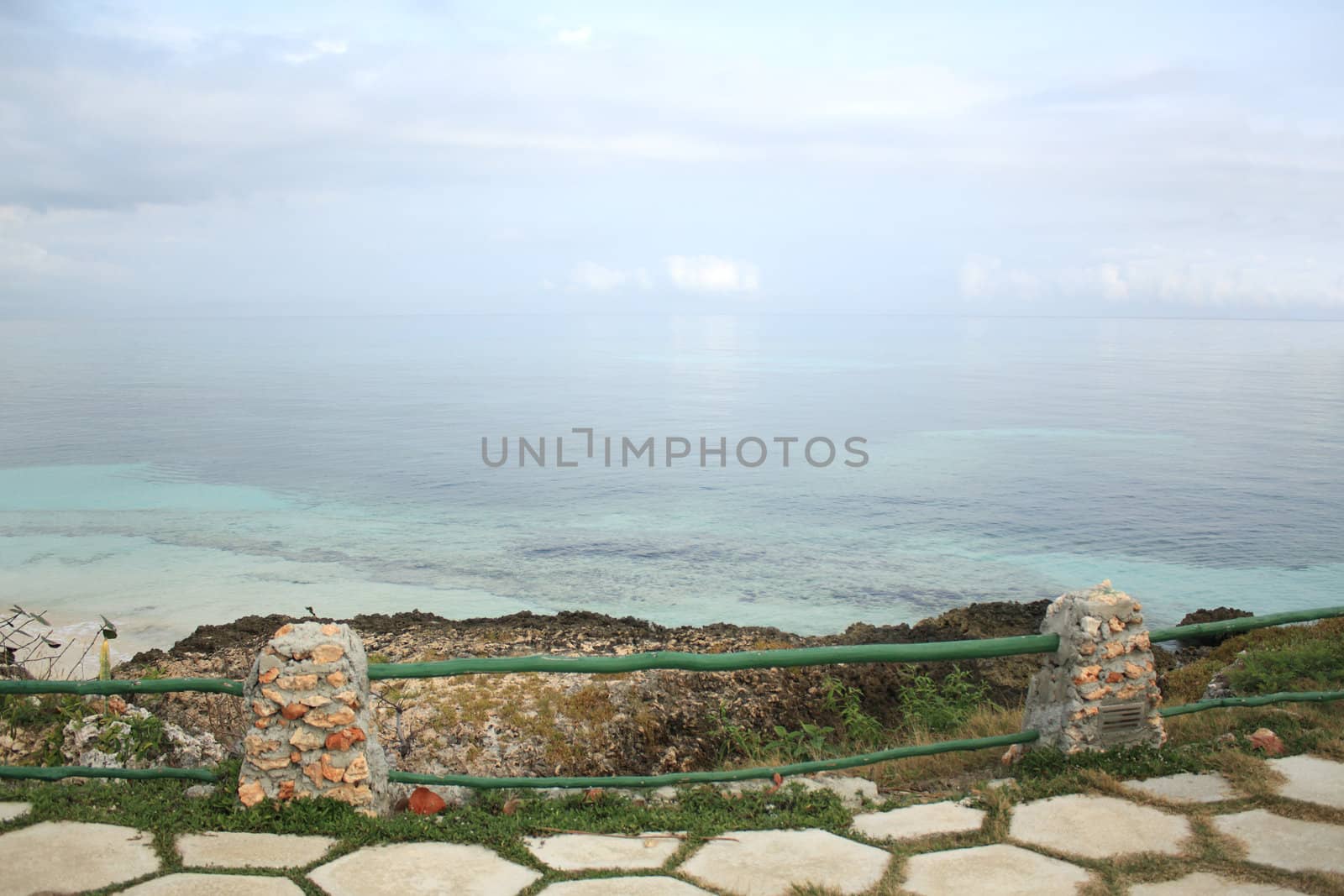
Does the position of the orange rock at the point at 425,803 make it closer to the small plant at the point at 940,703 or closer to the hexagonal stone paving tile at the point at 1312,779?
the small plant at the point at 940,703

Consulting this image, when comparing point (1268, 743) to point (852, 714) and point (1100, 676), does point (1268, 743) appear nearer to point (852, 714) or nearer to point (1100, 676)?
point (1100, 676)

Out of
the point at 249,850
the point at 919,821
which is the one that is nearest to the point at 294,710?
the point at 249,850

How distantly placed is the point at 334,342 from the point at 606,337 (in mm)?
32728

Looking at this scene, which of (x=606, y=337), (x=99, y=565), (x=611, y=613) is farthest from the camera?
(x=606, y=337)

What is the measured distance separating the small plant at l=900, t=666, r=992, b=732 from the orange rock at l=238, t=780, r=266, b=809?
4320 millimetres

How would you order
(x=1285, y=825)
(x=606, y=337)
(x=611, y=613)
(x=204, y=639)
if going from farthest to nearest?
(x=606, y=337) < (x=611, y=613) < (x=204, y=639) < (x=1285, y=825)

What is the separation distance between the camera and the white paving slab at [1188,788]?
15.4ft

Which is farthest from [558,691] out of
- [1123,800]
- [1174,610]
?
[1174,610]

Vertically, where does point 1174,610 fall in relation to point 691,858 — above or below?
below

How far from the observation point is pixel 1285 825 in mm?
4383

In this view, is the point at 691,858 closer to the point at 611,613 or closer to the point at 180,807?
the point at 180,807

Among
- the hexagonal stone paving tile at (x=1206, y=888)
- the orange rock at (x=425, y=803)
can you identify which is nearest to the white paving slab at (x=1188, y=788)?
the hexagonal stone paving tile at (x=1206, y=888)

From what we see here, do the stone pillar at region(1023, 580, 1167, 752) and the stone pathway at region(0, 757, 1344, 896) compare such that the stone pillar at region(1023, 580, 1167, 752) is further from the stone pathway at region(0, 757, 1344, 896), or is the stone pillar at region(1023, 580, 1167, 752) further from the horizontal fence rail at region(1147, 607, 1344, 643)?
the stone pathway at region(0, 757, 1344, 896)

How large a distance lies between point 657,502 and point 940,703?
16857 millimetres
